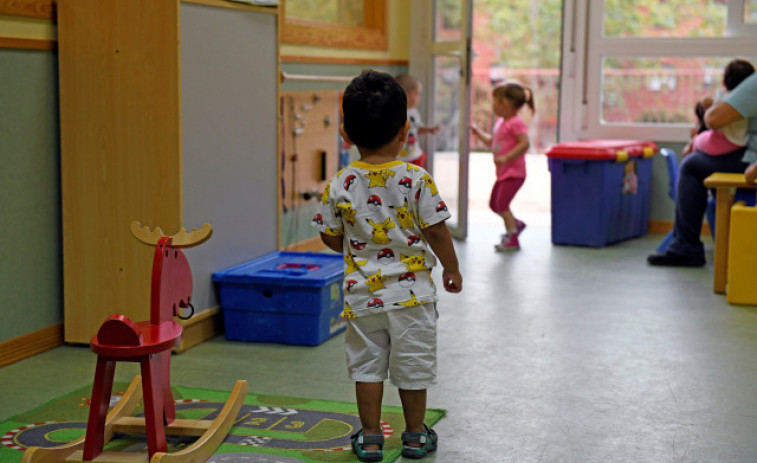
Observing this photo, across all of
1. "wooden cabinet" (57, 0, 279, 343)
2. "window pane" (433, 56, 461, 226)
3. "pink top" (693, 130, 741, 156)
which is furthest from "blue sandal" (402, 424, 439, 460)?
"window pane" (433, 56, 461, 226)

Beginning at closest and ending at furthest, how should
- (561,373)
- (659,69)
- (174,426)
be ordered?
(174,426) < (561,373) < (659,69)

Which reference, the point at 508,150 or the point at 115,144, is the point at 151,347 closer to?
the point at 115,144

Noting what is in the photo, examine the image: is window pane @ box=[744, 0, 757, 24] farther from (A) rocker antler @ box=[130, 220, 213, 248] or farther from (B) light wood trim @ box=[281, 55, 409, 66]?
(A) rocker antler @ box=[130, 220, 213, 248]

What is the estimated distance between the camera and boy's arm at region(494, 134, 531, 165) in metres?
5.63

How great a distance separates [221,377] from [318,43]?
2652 mm

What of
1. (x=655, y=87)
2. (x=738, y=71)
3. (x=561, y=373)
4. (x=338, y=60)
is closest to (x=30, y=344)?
(x=561, y=373)

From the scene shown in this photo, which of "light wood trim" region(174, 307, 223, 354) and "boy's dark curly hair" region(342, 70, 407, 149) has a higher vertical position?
"boy's dark curly hair" region(342, 70, 407, 149)

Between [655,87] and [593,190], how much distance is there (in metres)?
1.07

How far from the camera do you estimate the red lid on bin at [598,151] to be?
5641 millimetres

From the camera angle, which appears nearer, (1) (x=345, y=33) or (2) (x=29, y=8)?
(2) (x=29, y=8)

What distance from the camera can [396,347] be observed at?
2412 mm

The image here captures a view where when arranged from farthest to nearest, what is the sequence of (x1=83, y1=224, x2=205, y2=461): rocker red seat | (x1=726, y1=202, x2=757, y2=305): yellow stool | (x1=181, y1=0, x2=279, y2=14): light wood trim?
Answer: 1. (x1=726, y1=202, x2=757, y2=305): yellow stool
2. (x1=181, y1=0, x2=279, y2=14): light wood trim
3. (x1=83, y1=224, x2=205, y2=461): rocker red seat

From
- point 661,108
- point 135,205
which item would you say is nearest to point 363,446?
point 135,205

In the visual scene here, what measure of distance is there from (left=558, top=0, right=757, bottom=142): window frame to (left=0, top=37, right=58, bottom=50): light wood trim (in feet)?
12.3
